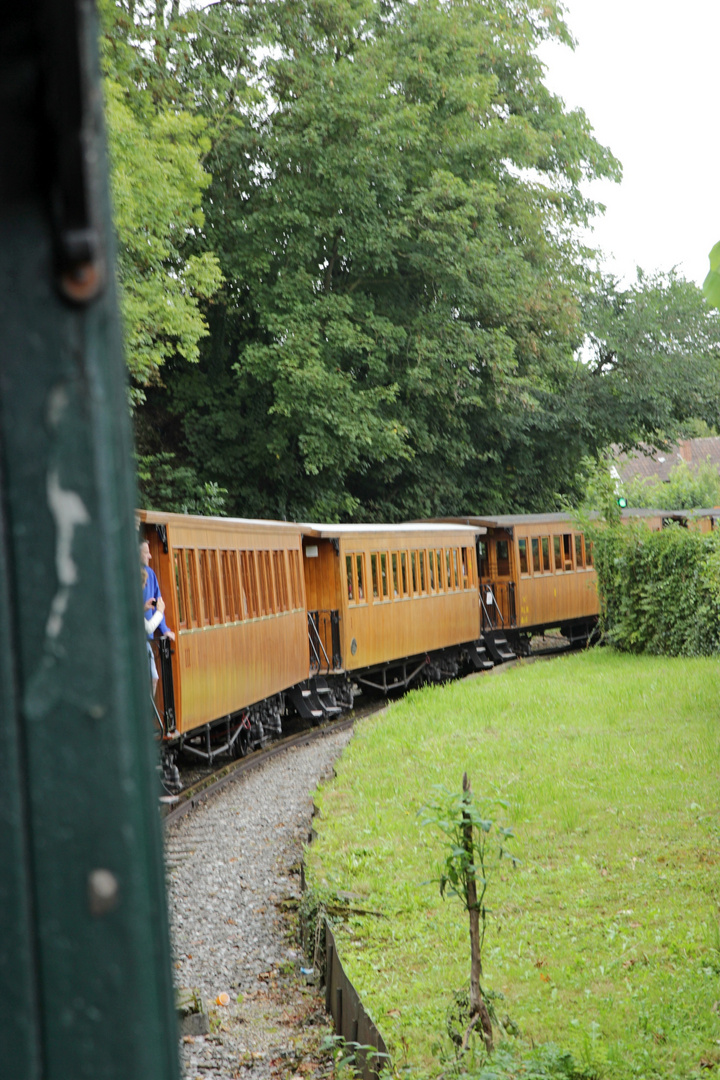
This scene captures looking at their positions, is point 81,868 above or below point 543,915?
above

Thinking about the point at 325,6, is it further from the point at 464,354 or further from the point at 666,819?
the point at 666,819

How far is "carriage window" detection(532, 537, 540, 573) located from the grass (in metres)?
10.8

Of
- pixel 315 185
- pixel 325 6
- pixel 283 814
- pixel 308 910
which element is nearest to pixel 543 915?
pixel 308 910

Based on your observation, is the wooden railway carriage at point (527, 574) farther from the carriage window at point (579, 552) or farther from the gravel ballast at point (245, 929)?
the gravel ballast at point (245, 929)

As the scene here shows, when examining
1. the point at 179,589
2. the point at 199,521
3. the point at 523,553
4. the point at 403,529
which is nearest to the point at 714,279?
the point at 179,589

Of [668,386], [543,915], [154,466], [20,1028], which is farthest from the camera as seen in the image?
[668,386]

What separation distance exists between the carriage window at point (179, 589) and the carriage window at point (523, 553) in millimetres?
14004

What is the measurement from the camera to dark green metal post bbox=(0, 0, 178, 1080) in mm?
668

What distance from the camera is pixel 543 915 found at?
6.51 metres

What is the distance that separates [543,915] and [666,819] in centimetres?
228

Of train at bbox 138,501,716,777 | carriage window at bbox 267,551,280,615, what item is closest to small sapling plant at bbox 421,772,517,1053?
train at bbox 138,501,716,777

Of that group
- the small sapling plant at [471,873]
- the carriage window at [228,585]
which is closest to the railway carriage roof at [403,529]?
the carriage window at [228,585]

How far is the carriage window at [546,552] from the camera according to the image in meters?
24.8

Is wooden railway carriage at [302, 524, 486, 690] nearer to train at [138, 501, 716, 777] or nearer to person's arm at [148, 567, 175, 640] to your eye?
train at [138, 501, 716, 777]
